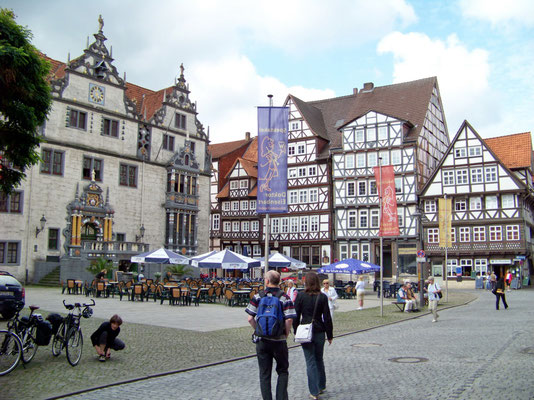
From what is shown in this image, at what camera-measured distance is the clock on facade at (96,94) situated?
38031 mm

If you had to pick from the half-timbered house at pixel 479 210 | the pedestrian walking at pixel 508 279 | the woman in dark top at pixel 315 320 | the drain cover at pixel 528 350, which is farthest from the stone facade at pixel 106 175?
the woman in dark top at pixel 315 320

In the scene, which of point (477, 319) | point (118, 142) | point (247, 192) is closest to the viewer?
point (477, 319)

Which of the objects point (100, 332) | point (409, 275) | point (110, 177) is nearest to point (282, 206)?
point (100, 332)

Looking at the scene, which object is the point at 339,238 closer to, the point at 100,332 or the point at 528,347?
the point at 528,347

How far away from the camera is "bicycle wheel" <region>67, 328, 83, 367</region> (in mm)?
9352

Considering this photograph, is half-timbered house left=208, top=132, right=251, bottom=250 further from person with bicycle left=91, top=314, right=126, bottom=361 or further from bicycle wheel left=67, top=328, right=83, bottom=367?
bicycle wheel left=67, top=328, right=83, bottom=367

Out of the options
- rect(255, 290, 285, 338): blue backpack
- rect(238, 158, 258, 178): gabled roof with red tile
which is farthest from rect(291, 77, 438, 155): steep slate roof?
rect(255, 290, 285, 338): blue backpack

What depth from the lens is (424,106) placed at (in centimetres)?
5028

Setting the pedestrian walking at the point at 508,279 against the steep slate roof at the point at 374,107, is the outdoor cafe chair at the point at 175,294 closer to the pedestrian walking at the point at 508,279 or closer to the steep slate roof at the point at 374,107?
the pedestrian walking at the point at 508,279

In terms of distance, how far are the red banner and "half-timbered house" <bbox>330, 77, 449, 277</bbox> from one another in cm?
2438

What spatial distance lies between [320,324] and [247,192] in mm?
48569

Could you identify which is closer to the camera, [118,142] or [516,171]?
[118,142]

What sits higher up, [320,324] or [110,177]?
[110,177]

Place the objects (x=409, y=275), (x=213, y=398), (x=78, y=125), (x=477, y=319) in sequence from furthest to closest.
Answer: (x=409, y=275), (x=78, y=125), (x=477, y=319), (x=213, y=398)
